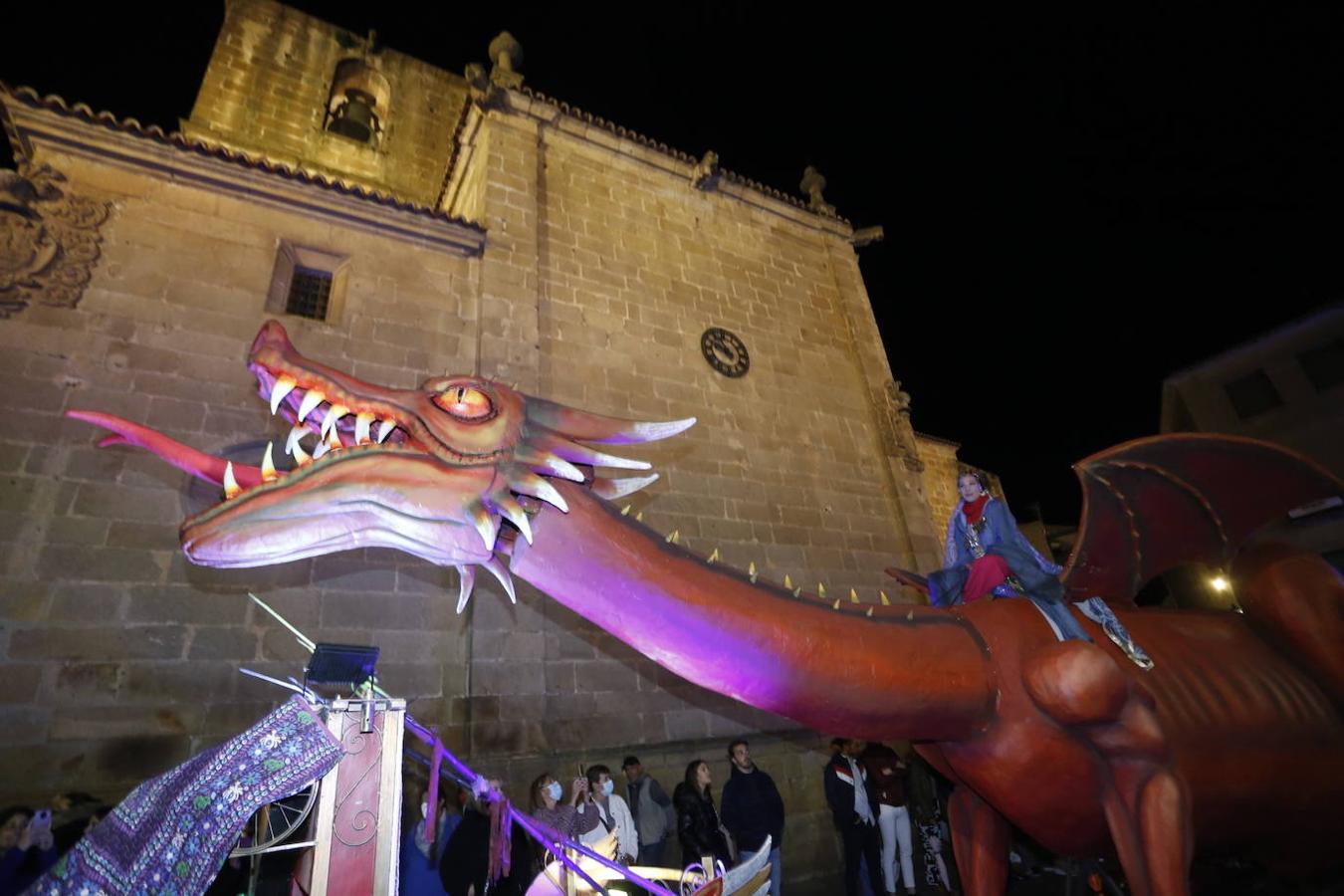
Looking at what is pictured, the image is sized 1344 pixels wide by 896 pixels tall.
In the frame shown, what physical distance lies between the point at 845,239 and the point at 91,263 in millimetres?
10912

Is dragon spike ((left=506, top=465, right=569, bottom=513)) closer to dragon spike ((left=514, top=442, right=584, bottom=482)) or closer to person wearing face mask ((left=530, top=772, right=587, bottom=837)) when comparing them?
dragon spike ((left=514, top=442, right=584, bottom=482))

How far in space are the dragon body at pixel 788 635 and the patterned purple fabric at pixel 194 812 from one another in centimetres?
79

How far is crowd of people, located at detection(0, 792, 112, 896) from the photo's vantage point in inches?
134

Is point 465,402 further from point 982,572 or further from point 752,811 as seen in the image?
point 752,811

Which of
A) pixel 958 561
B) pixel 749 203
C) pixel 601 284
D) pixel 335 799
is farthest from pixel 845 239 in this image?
pixel 335 799

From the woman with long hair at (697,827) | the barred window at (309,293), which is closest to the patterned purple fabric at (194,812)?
the woman with long hair at (697,827)

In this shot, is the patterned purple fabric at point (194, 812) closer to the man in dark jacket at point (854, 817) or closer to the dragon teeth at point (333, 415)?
the dragon teeth at point (333, 415)

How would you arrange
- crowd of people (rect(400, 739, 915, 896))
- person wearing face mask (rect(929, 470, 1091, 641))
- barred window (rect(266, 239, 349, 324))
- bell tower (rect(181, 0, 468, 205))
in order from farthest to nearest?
bell tower (rect(181, 0, 468, 205)), barred window (rect(266, 239, 349, 324)), crowd of people (rect(400, 739, 915, 896)), person wearing face mask (rect(929, 470, 1091, 641))

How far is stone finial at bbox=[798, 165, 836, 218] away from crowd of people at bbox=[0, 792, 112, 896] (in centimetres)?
1219

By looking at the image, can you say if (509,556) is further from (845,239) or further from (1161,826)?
(845,239)

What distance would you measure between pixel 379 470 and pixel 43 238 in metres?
6.10

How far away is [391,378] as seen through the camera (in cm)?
645

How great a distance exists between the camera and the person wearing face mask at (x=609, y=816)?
4.44 m

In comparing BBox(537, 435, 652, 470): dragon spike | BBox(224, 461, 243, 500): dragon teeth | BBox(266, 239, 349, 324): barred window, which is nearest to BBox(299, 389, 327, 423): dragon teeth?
BBox(224, 461, 243, 500): dragon teeth
